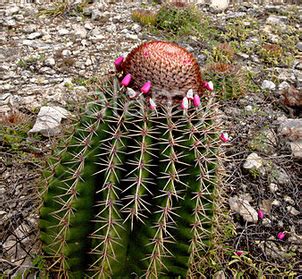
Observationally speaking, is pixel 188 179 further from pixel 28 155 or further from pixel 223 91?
pixel 223 91

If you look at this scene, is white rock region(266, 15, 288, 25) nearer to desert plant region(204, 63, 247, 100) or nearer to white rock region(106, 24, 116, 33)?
white rock region(106, 24, 116, 33)

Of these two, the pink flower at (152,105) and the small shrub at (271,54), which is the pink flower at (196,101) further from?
the small shrub at (271,54)

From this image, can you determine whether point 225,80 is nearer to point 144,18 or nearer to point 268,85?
point 268,85

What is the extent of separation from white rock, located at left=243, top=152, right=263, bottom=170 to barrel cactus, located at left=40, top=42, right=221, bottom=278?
1.36 m

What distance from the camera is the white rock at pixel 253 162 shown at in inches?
131

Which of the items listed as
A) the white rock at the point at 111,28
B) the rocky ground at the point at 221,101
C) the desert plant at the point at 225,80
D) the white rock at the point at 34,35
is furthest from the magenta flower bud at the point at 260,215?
the white rock at the point at 34,35

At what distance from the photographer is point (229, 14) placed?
677 cm

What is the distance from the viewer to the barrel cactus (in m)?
1.83

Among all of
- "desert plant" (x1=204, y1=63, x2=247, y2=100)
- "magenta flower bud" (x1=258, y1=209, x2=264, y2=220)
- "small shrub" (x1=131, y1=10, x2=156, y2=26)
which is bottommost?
"small shrub" (x1=131, y1=10, x2=156, y2=26)

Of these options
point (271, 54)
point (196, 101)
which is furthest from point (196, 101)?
point (271, 54)

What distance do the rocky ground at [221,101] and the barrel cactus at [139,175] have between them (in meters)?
0.28

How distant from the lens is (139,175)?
1.80m

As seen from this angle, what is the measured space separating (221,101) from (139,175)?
244 centimetres

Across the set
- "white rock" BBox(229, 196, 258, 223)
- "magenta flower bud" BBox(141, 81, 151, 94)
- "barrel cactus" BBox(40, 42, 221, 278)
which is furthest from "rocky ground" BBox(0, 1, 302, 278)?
"magenta flower bud" BBox(141, 81, 151, 94)
